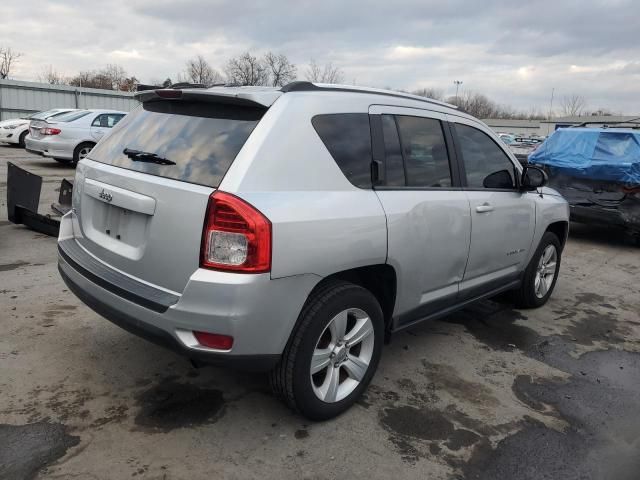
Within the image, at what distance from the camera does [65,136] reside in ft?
43.2

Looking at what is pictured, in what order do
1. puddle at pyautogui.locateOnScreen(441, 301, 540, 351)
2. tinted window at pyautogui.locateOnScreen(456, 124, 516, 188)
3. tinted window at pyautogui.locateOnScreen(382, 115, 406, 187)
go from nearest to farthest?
tinted window at pyautogui.locateOnScreen(382, 115, 406, 187) < tinted window at pyautogui.locateOnScreen(456, 124, 516, 188) < puddle at pyautogui.locateOnScreen(441, 301, 540, 351)

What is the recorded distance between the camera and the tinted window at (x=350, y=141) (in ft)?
9.45

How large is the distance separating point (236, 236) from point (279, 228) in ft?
0.67

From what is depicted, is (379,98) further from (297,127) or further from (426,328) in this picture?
(426,328)

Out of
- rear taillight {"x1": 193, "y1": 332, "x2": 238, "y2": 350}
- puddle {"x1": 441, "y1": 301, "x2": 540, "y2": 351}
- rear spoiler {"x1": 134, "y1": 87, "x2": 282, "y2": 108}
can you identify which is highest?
rear spoiler {"x1": 134, "y1": 87, "x2": 282, "y2": 108}

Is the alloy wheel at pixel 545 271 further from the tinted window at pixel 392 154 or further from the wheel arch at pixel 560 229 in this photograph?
the tinted window at pixel 392 154

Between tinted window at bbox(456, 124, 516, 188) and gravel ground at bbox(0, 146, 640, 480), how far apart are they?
1332 mm

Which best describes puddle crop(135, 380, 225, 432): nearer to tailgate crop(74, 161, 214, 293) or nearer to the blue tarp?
tailgate crop(74, 161, 214, 293)

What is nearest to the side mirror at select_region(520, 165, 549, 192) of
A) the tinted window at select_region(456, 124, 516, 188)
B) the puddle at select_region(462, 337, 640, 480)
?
the tinted window at select_region(456, 124, 516, 188)

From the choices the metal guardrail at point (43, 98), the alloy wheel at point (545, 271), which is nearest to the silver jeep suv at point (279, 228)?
the alloy wheel at point (545, 271)

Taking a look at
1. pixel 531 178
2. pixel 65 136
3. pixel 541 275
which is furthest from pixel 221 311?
pixel 65 136

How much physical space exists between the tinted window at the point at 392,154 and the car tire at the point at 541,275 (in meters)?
2.21

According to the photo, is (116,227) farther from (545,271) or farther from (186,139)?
(545,271)

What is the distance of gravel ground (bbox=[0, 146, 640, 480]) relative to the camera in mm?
2631
